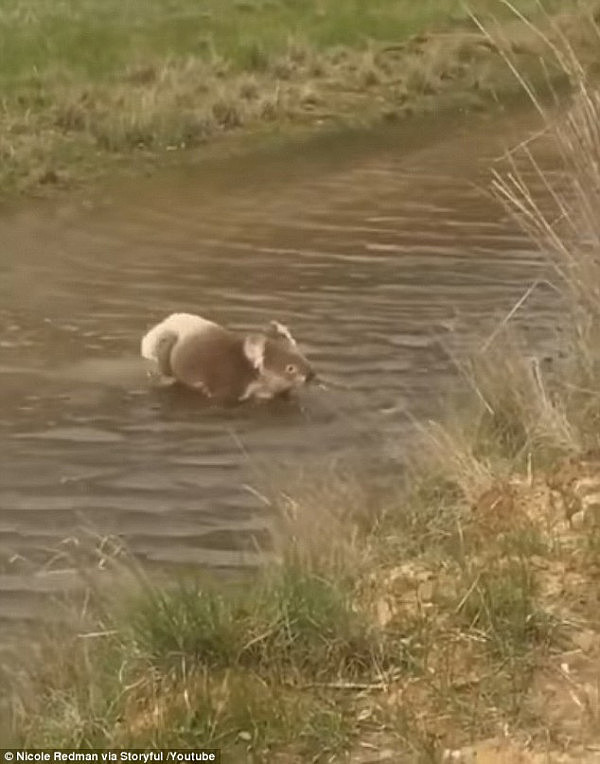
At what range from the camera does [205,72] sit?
17.5 metres

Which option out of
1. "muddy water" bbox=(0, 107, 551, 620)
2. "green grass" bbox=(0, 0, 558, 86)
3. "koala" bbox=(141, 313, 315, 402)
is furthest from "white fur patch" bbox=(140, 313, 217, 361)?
"green grass" bbox=(0, 0, 558, 86)

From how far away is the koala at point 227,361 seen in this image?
8.09m

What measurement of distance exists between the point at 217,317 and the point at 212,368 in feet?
4.78

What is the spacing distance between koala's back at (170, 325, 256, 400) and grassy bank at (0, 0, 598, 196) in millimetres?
4979

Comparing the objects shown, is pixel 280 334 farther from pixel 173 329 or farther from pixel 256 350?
pixel 173 329

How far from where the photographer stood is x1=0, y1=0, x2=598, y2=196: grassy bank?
1445cm

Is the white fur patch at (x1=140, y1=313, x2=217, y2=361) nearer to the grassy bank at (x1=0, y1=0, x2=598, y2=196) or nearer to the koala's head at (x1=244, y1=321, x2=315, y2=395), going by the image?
the koala's head at (x1=244, y1=321, x2=315, y2=395)

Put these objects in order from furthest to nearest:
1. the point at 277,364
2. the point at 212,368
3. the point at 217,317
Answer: the point at 217,317
the point at 212,368
the point at 277,364

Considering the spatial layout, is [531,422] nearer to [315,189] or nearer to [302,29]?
[315,189]

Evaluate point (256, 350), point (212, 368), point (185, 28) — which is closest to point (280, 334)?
point (256, 350)

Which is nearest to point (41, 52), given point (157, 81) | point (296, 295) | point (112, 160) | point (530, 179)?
point (157, 81)

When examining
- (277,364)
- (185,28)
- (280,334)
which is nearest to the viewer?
(277,364)

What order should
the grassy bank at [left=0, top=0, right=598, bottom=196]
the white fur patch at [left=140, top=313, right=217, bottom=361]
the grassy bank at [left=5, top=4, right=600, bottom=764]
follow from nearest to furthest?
the grassy bank at [left=5, top=4, right=600, bottom=764] → the white fur patch at [left=140, top=313, right=217, bottom=361] → the grassy bank at [left=0, top=0, right=598, bottom=196]

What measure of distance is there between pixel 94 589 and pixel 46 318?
14.2 ft
